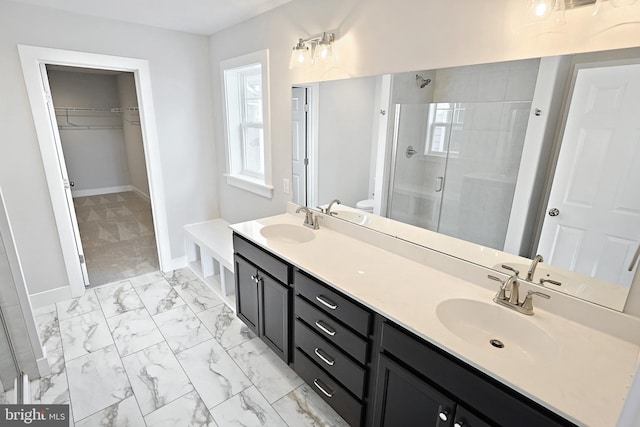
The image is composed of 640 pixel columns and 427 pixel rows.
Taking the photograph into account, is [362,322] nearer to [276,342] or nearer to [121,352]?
[276,342]

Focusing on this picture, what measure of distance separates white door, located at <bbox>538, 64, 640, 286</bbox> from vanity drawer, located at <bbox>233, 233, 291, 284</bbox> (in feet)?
4.20

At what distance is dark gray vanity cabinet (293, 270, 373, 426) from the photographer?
1.39 metres

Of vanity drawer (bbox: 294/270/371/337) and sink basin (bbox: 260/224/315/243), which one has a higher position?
sink basin (bbox: 260/224/315/243)

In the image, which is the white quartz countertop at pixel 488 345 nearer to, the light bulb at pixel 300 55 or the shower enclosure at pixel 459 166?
the shower enclosure at pixel 459 166

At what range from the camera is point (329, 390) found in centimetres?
163

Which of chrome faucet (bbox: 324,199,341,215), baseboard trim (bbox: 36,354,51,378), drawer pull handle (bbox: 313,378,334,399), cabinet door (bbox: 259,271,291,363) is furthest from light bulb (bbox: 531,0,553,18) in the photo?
baseboard trim (bbox: 36,354,51,378)

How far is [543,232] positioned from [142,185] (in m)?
6.68

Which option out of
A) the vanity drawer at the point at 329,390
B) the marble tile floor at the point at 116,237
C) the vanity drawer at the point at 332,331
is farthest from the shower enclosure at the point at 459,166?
the marble tile floor at the point at 116,237

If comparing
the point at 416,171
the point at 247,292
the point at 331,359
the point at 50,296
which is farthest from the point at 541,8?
Result: the point at 50,296

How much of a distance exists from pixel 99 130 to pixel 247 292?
6002 mm

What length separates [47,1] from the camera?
→ 223cm

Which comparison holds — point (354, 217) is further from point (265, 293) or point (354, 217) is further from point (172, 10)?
point (172, 10)

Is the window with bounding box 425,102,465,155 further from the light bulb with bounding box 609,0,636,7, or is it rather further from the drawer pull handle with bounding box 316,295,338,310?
the drawer pull handle with bounding box 316,295,338,310

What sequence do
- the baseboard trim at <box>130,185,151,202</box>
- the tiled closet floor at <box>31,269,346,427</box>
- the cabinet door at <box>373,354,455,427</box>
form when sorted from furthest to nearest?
Answer: the baseboard trim at <box>130,185,151,202</box>
the tiled closet floor at <box>31,269,346,427</box>
the cabinet door at <box>373,354,455,427</box>
